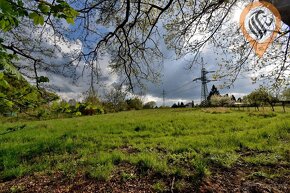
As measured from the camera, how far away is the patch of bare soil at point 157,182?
4.72 m

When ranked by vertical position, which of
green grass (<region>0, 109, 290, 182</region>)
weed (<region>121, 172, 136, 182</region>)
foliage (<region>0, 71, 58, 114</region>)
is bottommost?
weed (<region>121, 172, 136, 182</region>)

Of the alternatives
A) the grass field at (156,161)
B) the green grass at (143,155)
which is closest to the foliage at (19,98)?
the grass field at (156,161)

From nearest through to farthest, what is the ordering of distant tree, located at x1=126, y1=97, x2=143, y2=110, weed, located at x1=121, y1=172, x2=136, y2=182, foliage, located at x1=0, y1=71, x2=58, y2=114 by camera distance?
foliage, located at x1=0, y1=71, x2=58, y2=114 → weed, located at x1=121, y1=172, x2=136, y2=182 → distant tree, located at x1=126, y1=97, x2=143, y2=110

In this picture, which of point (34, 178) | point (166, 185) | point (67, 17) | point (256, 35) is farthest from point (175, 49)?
point (67, 17)

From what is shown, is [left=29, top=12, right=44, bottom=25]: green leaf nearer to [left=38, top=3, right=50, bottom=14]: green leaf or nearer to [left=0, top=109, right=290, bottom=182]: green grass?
[left=38, top=3, right=50, bottom=14]: green leaf

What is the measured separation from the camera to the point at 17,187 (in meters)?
5.61

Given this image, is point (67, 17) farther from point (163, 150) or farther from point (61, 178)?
point (163, 150)

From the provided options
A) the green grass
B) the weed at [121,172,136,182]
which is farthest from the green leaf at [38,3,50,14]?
the weed at [121,172,136,182]

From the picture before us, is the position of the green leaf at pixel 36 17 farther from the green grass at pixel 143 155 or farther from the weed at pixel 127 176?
the weed at pixel 127 176

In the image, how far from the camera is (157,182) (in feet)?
17.2

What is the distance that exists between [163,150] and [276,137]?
4385 mm

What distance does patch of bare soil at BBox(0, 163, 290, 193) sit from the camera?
4.72m

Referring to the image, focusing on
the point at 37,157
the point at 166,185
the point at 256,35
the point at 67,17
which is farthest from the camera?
the point at 37,157

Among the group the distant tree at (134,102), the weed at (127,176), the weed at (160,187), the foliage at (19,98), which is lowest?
the weed at (160,187)
